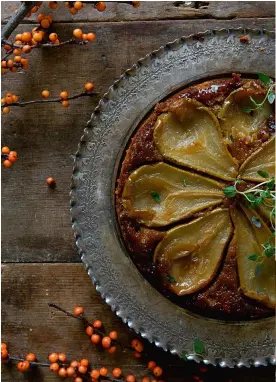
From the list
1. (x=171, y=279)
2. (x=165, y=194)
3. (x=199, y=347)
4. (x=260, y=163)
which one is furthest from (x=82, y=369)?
(x=260, y=163)

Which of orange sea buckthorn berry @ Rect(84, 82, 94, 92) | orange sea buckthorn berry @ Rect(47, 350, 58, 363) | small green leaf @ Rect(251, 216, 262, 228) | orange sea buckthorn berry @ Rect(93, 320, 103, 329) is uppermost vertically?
orange sea buckthorn berry @ Rect(84, 82, 94, 92)

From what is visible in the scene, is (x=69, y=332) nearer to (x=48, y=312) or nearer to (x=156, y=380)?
(x=48, y=312)

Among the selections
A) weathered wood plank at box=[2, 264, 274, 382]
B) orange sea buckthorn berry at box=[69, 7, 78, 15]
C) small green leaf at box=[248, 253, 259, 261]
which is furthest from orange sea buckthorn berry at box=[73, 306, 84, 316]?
orange sea buckthorn berry at box=[69, 7, 78, 15]

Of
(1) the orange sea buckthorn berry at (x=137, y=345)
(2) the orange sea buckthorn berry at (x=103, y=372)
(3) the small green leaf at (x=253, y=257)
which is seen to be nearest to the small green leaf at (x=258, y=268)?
(3) the small green leaf at (x=253, y=257)

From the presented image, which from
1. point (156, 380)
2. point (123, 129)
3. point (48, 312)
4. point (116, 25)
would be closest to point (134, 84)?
point (123, 129)

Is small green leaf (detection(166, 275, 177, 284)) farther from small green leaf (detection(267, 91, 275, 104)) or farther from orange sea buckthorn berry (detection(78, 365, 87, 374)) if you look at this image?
small green leaf (detection(267, 91, 275, 104))
